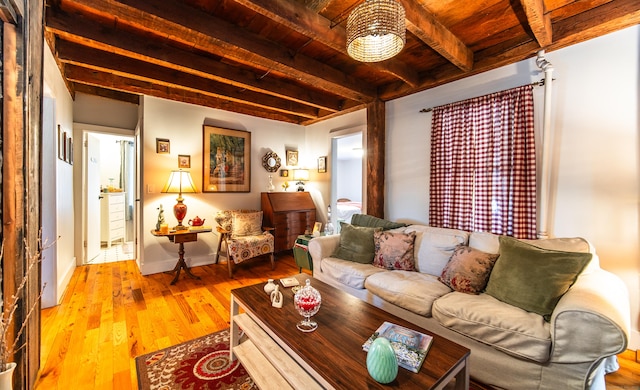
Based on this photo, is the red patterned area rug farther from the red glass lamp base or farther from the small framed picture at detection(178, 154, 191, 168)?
the small framed picture at detection(178, 154, 191, 168)

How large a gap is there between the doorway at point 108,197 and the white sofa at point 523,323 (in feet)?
13.8

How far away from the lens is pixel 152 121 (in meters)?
3.48

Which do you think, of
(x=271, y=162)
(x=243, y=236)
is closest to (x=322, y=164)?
(x=271, y=162)

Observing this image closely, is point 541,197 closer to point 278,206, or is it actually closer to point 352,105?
point 352,105

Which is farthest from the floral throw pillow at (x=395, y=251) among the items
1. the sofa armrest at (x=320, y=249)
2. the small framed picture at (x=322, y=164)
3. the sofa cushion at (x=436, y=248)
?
the small framed picture at (x=322, y=164)

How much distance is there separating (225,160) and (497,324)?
3.79m

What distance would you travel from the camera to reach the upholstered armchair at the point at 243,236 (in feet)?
11.2

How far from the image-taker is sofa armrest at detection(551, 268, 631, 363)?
1.22 meters

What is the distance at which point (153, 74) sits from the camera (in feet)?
9.64

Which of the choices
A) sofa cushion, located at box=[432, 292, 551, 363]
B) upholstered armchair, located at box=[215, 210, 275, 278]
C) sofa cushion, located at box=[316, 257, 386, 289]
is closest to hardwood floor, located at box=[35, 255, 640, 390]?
upholstered armchair, located at box=[215, 210, 275, 278]

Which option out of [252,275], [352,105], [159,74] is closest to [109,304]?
[252,275]

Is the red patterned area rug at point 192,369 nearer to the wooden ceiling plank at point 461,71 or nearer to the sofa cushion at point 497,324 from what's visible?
the sofa cushion at point 497,324

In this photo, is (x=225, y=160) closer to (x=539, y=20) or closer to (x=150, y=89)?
(x=150, y=89)

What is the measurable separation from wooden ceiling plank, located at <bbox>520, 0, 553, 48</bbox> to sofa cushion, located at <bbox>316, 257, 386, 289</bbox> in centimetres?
220
